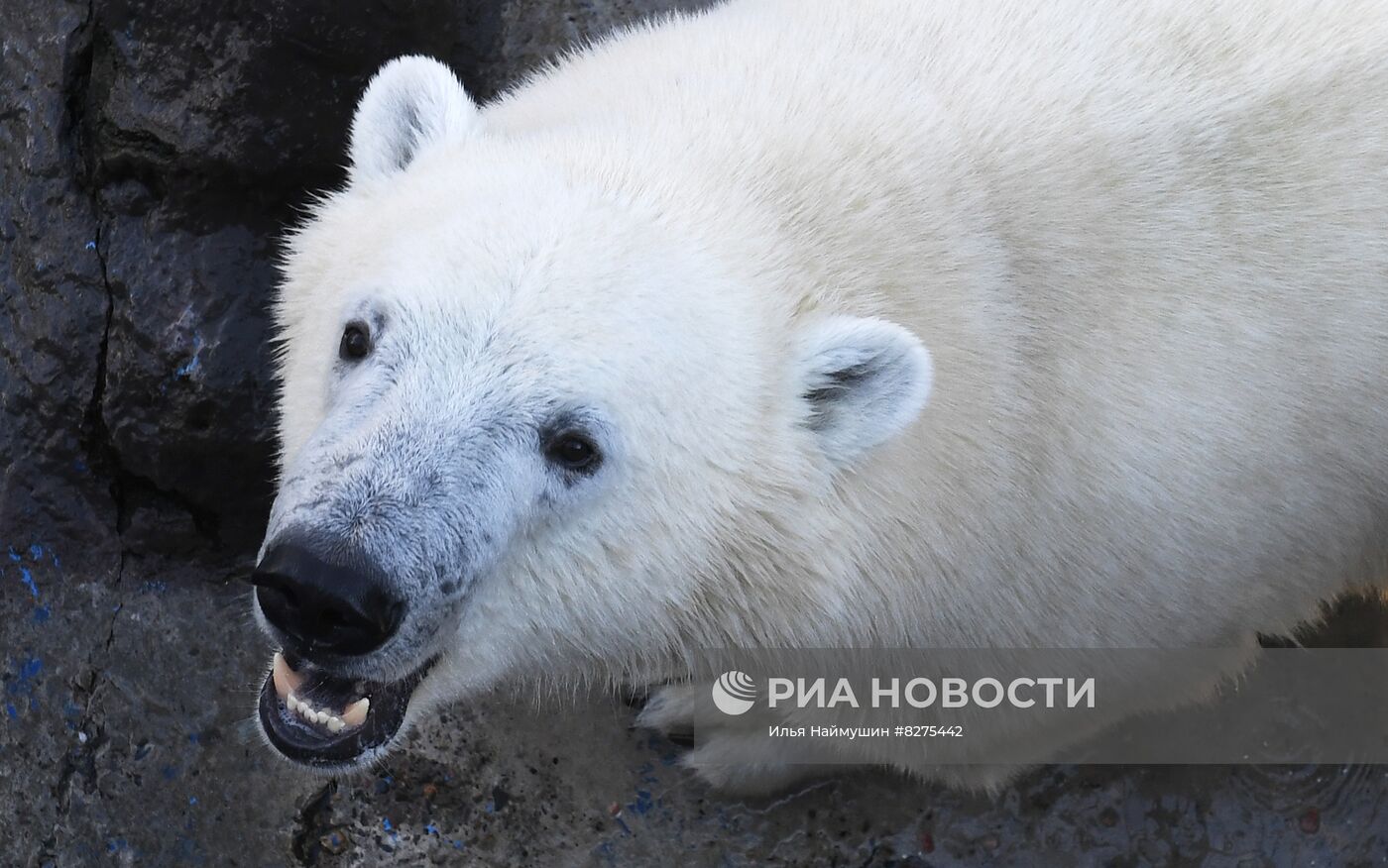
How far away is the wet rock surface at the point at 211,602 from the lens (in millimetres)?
3104

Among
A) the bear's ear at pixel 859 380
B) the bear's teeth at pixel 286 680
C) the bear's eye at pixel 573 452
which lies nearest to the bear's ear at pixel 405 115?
the bear's eye at pixel 573 452

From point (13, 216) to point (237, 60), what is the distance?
0.75 metres

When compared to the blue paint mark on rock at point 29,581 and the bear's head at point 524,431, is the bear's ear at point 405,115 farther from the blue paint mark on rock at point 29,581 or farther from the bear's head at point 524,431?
the blue paint mark on rock at point 29,581

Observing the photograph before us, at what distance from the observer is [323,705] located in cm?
215

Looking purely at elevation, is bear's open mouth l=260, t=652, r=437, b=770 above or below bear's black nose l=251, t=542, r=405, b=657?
below

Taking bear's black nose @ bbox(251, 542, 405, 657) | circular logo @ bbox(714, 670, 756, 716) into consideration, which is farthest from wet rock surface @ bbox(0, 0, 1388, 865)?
bear's black nose @ bbox(251, 542, 405, 657)

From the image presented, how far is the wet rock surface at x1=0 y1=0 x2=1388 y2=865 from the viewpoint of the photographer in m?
3.10

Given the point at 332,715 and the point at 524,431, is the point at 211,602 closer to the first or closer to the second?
the point at 332,715

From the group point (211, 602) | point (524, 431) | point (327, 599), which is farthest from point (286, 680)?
point (211, 602)

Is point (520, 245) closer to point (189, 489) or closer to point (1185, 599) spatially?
point (1185, 599)

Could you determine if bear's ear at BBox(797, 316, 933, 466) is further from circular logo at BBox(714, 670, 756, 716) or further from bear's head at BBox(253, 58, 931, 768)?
circular logo at BBox(714, 670, 756, 716)

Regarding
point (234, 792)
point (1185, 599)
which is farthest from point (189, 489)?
point (1185, 599)

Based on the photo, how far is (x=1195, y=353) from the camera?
2264 mm

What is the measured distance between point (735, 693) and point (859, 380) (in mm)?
1185
